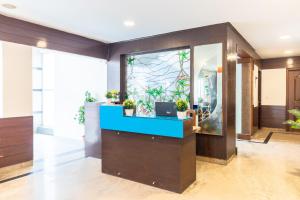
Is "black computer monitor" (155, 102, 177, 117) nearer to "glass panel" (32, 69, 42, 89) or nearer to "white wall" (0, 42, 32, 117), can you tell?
"white wall" (0, 42, 32, 117)

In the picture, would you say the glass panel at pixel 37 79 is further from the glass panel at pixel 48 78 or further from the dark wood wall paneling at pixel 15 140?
the dark wood wall paneling at pixel 15 140

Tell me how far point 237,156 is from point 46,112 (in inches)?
269

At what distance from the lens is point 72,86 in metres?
7.29

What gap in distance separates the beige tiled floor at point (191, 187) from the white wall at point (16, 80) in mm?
1321

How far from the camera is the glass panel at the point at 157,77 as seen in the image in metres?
5.09

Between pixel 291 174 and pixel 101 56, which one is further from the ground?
pixel 101 56

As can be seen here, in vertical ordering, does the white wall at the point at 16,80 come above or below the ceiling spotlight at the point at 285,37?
below

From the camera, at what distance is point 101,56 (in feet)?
19.2

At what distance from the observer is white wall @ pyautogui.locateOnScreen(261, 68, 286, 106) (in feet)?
27.5

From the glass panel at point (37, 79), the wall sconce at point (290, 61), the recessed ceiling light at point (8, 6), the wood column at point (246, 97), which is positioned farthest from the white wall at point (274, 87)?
the glass panel at point (37, 79)

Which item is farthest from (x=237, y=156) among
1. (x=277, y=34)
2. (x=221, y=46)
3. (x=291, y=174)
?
(x=277, y=34)

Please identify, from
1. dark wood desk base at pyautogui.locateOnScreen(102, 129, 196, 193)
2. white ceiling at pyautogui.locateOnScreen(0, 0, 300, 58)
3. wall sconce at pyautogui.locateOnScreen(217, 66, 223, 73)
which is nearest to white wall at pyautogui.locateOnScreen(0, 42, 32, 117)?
white ceiling at pyautogui.locateOnScreen(0, 0, 300, 58)

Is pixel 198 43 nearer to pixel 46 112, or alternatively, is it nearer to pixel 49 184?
pixel 49 184

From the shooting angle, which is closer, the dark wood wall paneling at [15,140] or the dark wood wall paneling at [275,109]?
the dark wood wall paneling at [15,140]
